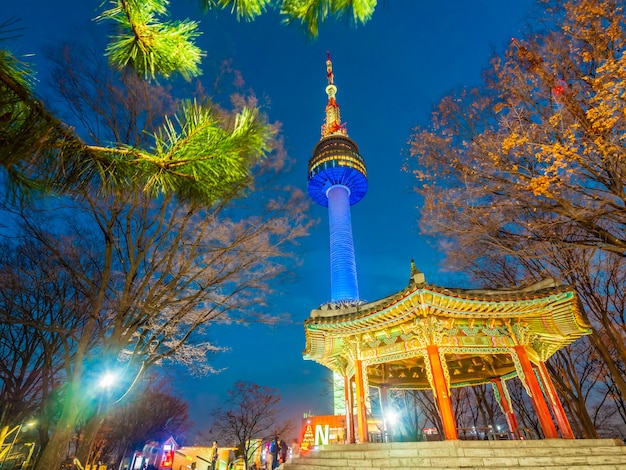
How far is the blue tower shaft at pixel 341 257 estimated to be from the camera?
120ft

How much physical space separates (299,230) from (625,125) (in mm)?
7897

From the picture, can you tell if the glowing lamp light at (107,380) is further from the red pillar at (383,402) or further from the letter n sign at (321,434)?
the letter n sign at (321,434)

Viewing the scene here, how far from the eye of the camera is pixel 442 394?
8.57 m

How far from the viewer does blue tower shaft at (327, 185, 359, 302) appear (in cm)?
3667

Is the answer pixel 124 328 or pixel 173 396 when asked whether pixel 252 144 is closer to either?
pixel 124 328

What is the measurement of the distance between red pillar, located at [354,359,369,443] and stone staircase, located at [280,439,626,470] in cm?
176

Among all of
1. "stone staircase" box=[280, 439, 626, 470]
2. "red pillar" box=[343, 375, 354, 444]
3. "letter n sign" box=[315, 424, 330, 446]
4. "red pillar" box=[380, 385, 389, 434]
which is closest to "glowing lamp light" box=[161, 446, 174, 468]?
"letter n sign" box=[315, 424, 330, 446]

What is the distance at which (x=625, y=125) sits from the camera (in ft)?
18.4

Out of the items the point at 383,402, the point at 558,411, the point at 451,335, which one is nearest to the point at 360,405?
the point at 451,335

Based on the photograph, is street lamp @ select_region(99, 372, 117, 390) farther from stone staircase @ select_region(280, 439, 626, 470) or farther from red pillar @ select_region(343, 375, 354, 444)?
red pillar @ select_region(343, 375, 354, 444)

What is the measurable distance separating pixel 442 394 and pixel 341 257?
29786 mm

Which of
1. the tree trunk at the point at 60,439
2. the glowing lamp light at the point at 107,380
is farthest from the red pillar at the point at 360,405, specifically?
the tree trunk at the point at 60,439

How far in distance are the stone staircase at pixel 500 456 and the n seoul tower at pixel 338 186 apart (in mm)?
27510

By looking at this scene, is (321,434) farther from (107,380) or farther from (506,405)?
(107,380)
